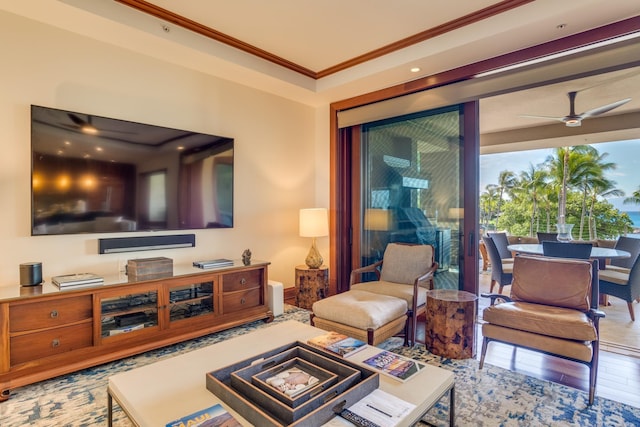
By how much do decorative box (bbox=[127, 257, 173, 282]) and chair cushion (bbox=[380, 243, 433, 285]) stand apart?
211 centimetres

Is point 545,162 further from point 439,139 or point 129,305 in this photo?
point 129,305

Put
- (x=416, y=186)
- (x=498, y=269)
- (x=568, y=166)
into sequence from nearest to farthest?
(x=416, y=186)
(x=498, y=269)
(x=568, y=166)

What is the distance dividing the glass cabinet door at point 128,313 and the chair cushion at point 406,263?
2.22 m

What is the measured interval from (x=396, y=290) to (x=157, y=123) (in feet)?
9.10

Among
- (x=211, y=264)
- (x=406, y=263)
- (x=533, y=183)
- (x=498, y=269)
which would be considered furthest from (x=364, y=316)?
(x=533, y=183)

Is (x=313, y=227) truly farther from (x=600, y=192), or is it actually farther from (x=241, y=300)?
(x=600, y=192)

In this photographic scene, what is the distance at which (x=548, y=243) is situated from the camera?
3.71m

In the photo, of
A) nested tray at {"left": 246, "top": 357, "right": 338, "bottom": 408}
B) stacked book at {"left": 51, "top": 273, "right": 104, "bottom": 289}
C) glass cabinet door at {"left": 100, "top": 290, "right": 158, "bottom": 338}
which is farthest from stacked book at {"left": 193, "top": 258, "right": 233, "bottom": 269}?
nested tray at {"left": 246, "top": 357, "right": 338, "bottom": 408}

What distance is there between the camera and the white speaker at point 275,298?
3.68 m

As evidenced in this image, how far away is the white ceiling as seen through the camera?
8.28 feet

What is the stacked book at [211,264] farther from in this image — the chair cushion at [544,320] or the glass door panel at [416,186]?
the chair cushion at [544,320]

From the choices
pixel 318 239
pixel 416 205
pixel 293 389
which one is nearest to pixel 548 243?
pixel 416 205

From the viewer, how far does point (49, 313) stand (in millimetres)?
2322

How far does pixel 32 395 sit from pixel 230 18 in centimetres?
311
